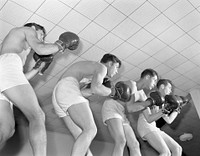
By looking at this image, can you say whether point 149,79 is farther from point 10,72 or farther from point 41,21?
point 10,72

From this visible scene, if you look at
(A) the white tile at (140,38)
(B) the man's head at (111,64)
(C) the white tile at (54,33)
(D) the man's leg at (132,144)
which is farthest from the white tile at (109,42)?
(D) the man's leg at (132,144)

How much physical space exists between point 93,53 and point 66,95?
194cm

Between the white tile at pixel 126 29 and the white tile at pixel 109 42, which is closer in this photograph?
the white tile at pixel 126 29

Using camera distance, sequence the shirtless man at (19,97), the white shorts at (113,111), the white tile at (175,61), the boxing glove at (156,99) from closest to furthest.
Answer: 1. the shirtless man at (19,97)
2. the white shorts at (113,111)
3. the boxing glove at (156,99)
4. the white tile at (175,61)

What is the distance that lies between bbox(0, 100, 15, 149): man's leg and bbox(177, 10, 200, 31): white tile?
2705 millimetres

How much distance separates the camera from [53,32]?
145 inches

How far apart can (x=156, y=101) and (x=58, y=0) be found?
1704 mm

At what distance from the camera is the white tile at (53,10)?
329cm

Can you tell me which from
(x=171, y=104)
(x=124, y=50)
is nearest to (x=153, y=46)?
(x=124, y=50)

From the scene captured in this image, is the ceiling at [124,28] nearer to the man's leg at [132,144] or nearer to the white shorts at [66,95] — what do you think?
the white shorts at [66,95]

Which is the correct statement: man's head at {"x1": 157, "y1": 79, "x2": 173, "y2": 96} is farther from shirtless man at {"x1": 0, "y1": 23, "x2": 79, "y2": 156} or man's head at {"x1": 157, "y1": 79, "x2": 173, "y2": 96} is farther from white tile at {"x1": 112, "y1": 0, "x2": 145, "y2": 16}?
shirtless man at {"x1": 0, "y1": 23, "x2": 79, "y2": 156}

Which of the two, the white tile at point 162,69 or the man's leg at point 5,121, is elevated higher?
the white tile at point 162,69

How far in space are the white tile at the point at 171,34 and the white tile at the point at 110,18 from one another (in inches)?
29.5

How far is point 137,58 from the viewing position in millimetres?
4430
